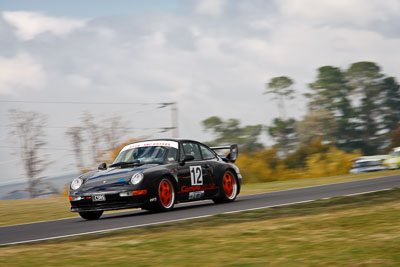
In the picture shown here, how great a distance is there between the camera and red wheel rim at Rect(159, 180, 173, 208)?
516 inches

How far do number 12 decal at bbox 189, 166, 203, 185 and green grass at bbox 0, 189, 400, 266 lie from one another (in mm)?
3380

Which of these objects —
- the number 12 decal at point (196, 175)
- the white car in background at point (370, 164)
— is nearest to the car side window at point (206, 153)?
the number 12 decal at point (196, 175)

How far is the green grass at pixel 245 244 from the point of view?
654 cm

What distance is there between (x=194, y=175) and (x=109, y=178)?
6.69 ft

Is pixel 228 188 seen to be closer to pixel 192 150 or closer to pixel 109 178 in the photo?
pixel 192 150

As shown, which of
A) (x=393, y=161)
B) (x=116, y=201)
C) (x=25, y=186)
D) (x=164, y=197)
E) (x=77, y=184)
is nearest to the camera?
(x=116, y=201)

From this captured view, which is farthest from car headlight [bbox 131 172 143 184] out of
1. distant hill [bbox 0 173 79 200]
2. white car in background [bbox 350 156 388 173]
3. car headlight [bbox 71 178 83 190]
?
distant hill [bbox 0 173 79 200]

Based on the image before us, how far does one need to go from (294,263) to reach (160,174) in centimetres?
706

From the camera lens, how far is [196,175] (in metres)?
14.3

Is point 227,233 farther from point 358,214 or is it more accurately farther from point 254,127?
point 254,127

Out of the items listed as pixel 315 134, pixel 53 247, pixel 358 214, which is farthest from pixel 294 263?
pixel 315 134

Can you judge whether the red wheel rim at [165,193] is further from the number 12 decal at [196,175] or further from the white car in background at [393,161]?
the white car in background at [393,161]

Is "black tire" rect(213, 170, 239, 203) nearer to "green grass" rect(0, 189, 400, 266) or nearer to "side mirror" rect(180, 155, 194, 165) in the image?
"side mirror" rect(180, 155, 194, 165)

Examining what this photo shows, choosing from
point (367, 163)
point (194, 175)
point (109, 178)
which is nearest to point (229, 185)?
point (194, 175)
